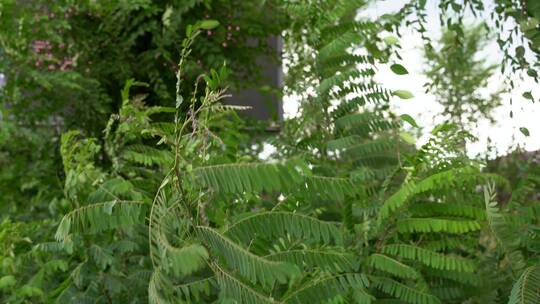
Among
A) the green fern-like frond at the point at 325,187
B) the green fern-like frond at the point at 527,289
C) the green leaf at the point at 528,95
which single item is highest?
the green leaf at the point at 528,95

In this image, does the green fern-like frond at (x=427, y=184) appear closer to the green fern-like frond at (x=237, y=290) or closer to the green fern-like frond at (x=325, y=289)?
the green fern-like frond at (x=325, y=289)

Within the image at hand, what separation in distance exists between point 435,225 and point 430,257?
0.09 metres

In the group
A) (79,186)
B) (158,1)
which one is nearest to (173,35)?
Result: (158,1)

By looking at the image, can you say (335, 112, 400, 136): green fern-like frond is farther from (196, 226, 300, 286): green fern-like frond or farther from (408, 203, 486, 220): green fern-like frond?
(196, 226, 300, 286): green fern-like frond

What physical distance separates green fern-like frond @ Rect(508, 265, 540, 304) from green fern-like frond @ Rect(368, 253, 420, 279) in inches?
12.9

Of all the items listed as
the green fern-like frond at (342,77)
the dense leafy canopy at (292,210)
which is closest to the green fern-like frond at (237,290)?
the dense leafy canopy at (292,210)

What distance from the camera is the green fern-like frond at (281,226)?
54.3 inches

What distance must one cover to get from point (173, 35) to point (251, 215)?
4.21m

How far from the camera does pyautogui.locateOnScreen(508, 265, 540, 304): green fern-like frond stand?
149 centimetres

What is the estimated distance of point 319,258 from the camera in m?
1.47

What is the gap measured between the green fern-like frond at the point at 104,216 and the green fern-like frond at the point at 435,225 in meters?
0.83

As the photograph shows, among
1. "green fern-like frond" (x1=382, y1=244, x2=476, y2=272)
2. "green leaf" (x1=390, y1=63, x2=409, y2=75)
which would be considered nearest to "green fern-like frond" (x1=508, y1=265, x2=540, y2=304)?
"green fern-like frond" (x1=382, y1=244, x2=476, y2=272)

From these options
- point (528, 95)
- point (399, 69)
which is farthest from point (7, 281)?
point (528, 95)

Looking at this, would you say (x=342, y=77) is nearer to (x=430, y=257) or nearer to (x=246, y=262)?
(x=430, y=257)
